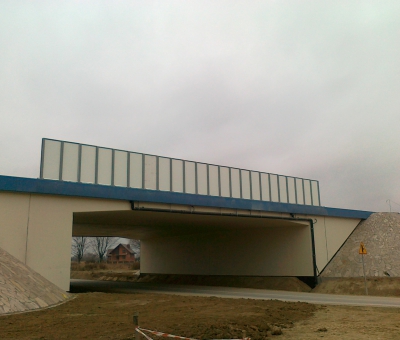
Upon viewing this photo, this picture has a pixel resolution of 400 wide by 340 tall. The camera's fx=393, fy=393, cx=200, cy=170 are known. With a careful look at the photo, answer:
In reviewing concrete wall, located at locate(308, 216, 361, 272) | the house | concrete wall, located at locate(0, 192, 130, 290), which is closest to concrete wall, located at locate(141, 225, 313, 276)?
concrete wall, located at locate(308, 216, 361, 272)

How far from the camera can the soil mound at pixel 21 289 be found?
14.1 m

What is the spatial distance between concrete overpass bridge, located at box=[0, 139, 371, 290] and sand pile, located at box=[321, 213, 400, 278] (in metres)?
0.99

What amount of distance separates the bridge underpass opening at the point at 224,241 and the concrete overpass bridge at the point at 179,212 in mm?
90

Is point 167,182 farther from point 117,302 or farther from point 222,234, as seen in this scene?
point 222,234

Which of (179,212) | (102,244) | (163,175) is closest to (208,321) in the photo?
(179,212)

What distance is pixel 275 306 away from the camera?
15875mm

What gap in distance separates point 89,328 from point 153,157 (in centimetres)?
1668

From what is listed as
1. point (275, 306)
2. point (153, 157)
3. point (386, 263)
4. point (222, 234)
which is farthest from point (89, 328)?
point (222, 234)

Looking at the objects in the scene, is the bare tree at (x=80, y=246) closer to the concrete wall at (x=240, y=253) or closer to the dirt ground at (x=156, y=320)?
the concrete wall at (x=240, y=253)

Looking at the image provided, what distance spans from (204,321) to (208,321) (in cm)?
12

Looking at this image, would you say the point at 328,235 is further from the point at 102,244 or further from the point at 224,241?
the point at 102,244

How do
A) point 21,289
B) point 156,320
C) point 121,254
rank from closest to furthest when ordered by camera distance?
point 156,320, point 21,289, point 121,254

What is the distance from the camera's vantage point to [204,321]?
1160cm

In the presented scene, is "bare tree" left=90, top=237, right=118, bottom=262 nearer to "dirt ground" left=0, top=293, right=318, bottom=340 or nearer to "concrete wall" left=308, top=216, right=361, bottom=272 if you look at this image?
"concrete wall" left=308, top=216, right=361, bottom=272
